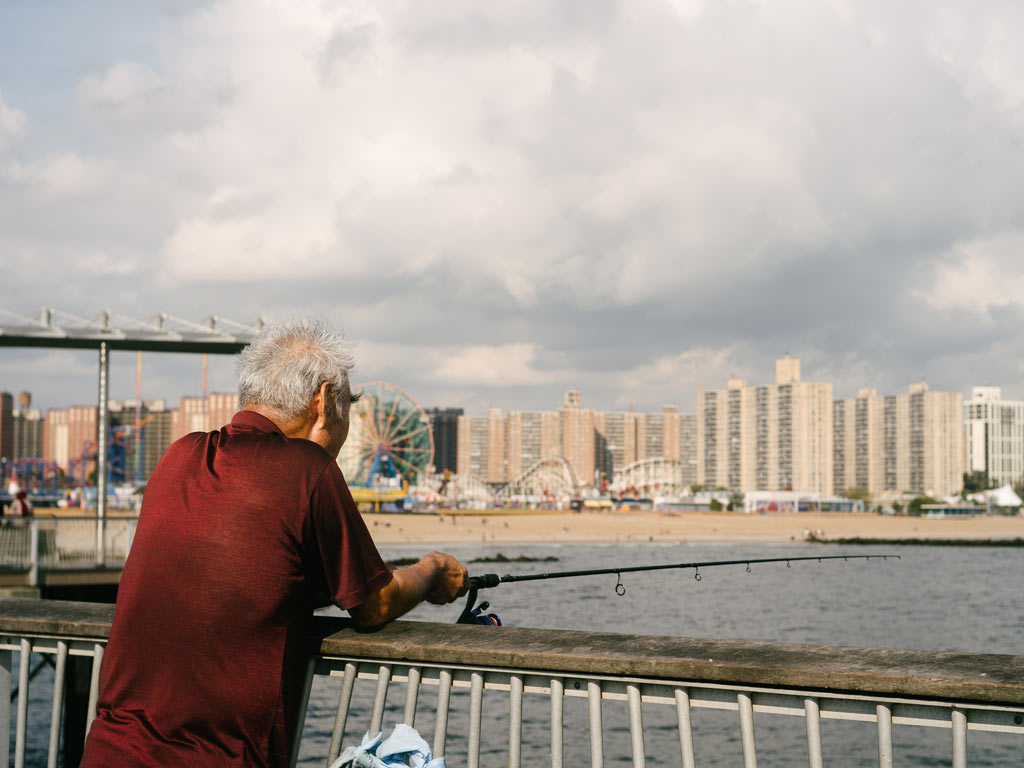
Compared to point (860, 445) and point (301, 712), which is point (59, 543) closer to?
point (301, 712)

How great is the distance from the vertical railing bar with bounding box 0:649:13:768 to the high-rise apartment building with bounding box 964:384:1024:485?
641 ft

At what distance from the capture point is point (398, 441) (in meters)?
97.8

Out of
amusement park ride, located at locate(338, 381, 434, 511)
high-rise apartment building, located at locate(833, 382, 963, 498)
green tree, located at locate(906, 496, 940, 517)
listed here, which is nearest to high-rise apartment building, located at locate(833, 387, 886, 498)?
high-rise apartment building, located at locate(833, 382, 963, 498)

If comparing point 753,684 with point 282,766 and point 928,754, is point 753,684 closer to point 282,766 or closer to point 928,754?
point 282,766

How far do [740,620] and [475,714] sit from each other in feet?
107

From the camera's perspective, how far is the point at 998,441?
594ft

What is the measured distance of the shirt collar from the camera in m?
2.40

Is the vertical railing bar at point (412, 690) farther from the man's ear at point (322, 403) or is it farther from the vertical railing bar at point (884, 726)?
the vertical railing bar at point (884, 726)

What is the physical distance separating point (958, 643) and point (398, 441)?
73075 millimetres

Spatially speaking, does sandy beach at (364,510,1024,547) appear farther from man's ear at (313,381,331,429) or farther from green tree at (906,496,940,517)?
man's ear at (313,381,331,429)

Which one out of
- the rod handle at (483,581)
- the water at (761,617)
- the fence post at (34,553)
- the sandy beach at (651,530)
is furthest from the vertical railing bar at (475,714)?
the sandy beach at (651,530)

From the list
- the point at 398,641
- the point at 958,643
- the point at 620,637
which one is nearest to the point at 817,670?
the point at 620,637

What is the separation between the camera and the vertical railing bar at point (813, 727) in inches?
82.2

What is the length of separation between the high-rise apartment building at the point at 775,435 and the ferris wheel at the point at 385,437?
90.3m
